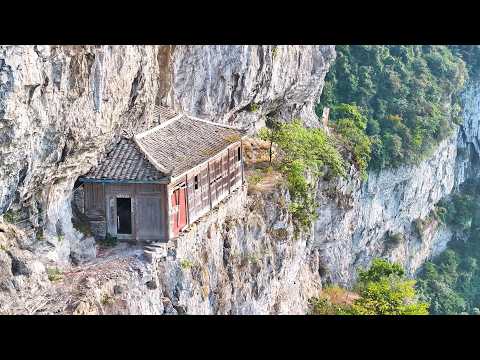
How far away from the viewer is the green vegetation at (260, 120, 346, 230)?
27766mm

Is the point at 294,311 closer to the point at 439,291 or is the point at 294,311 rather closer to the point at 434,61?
the point at 439,291

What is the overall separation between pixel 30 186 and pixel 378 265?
1672 centimetres

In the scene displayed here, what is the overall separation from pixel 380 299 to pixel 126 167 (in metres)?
12.0

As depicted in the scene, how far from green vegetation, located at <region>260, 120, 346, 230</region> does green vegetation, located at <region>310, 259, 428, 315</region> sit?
2897 mm

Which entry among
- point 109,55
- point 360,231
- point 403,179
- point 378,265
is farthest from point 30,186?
point 403,179

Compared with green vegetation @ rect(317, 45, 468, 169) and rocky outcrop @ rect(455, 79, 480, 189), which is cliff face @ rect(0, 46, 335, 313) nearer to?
green vegetation @ rect(317, 45, 468, 169)

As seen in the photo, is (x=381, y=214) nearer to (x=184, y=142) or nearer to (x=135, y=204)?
(x=184, y=142)

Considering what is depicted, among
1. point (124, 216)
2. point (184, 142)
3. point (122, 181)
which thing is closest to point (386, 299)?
point (184, 142)

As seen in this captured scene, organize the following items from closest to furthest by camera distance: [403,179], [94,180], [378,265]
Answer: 1. [94,180]
2. [378,265]
3. [403,179]

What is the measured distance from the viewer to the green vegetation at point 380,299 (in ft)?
83.1

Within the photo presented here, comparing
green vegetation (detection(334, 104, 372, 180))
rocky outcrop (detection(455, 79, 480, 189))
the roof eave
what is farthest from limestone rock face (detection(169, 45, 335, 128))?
rocky outcrop (detection(455, 79, 480, 189))

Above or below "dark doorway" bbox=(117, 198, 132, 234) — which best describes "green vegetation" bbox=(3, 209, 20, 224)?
above

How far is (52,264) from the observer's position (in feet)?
49.0

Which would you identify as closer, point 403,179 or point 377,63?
point 403,179
